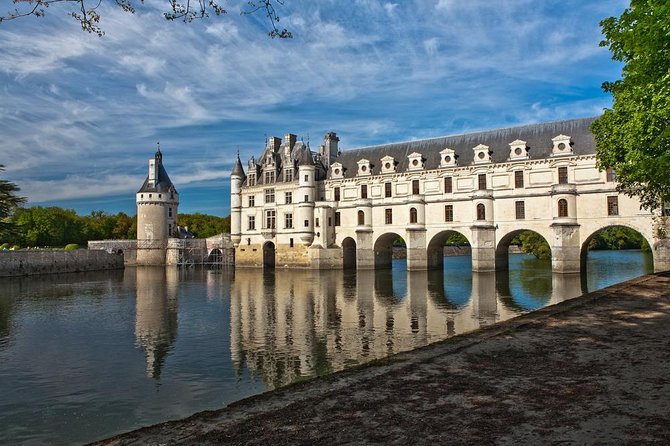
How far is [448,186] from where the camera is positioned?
145 ft

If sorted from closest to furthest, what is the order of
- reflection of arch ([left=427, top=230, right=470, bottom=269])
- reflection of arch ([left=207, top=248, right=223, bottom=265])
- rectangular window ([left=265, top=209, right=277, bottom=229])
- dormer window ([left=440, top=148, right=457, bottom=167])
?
dormer window ([left=440, top=148, right=457, bottom=167]) → reflection of arch ([left=427, top=230, right=470, bottom=269]) → rectangular window ([left=265, top=209, right=277, bottom=229]) → reflection of arch ([left=207, top=248, right=223, bottom=265])

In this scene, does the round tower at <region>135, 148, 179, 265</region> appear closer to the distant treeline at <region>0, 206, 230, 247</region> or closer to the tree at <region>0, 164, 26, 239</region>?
the distant treeline at <region>0, 206, 230, 247</region>

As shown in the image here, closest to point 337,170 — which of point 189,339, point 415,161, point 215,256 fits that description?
point 415,161

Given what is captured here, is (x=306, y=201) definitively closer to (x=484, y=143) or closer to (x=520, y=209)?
(x=484, y=143)

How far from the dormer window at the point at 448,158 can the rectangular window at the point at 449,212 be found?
11.8 ft

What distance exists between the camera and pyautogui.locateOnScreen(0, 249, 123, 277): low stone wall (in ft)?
161

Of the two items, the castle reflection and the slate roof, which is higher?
the slate roof

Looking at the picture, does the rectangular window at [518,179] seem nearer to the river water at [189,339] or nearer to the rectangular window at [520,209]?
the rectangular window at [520,209]

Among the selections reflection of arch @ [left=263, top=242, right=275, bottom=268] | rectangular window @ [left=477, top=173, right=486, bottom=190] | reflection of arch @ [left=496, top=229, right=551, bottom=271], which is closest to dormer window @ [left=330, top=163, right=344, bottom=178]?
reflection of arch @ [left=263, top=242, right=275, bottom=268]

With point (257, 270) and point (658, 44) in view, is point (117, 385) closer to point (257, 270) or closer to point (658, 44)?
point (658, 44)

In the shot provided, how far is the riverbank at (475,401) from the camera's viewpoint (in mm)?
5395

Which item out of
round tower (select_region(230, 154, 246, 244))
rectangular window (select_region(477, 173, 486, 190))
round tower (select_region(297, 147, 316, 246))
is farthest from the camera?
round tower (select_region(230, 154, 246, 244))

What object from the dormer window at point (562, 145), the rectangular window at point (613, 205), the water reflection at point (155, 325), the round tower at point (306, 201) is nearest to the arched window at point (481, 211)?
the dormer window at point (562, 145)

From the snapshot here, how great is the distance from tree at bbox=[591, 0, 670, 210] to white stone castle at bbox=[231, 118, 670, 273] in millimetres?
16850
